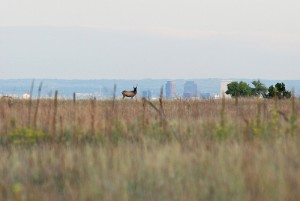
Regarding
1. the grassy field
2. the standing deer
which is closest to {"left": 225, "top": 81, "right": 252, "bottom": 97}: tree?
the standing deer

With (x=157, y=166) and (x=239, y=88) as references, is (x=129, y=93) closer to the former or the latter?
(x=157, y=166)

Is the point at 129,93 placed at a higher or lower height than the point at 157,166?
higher

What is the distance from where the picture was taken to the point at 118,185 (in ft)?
20.6

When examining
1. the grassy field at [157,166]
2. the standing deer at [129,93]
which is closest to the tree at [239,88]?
the standing deer at [129,93]

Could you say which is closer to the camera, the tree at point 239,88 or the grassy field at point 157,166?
the grassy field at point 157,166

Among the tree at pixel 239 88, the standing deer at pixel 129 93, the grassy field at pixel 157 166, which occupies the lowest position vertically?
the grassy field at pixel 157 166

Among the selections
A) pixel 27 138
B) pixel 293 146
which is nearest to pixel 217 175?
pixel 293 146

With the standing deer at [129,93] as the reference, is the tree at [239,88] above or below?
above

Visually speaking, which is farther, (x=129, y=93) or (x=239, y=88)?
(x=239, y=88)

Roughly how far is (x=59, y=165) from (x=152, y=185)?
162cm

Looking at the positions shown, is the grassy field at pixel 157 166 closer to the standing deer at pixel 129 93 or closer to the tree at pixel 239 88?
the standing deer at pixel 129 93

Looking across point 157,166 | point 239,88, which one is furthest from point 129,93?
point 239,88

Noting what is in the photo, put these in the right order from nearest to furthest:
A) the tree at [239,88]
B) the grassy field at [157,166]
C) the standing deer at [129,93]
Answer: the grassy field at [157,166] → the standing deer at [129,93] → the tree at [239,88]

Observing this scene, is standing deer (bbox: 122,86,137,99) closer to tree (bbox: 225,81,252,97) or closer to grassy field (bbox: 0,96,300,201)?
grassy field (bbox: 0,96,300,201)
